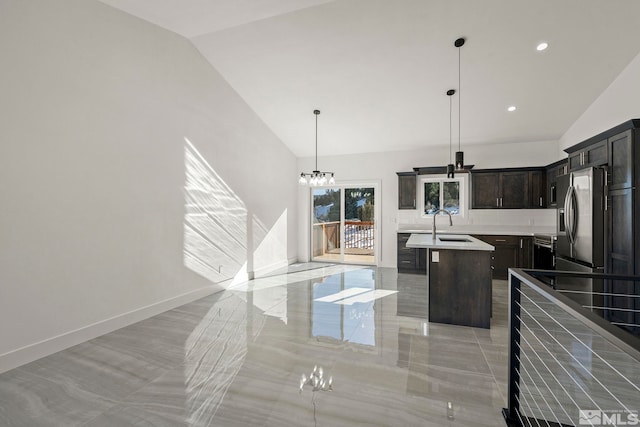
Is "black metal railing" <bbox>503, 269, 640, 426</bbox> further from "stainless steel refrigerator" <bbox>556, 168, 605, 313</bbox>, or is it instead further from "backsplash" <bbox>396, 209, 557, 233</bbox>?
"backsplash" <bbox>396, 209, 557, 233</bbox>

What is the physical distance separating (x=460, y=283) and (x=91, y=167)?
409 centimetres

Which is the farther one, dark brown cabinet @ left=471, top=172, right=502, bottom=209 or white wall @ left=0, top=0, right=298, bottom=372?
dark brown cabinet @ left=471, top=172, right=502, bottom=209

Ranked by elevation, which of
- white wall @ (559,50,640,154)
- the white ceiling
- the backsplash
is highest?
the white ceiling

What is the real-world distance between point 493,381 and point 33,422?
10.1 feet

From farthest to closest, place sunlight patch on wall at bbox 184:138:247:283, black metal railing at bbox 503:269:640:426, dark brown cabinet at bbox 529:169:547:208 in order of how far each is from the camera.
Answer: dark brown cabinet at bbox 529:169:547:208
sunlight patch on wall at bbox 184:138:247:283
black metal railing at bbox 503:269:640:426

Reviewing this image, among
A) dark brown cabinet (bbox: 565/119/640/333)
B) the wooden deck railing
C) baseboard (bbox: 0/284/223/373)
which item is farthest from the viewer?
the wooden deck railing

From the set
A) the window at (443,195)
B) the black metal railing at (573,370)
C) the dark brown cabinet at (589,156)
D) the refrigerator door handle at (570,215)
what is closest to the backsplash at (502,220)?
the window at (443,195)

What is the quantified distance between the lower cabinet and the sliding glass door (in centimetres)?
241

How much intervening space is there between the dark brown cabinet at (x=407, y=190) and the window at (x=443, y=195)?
281mm

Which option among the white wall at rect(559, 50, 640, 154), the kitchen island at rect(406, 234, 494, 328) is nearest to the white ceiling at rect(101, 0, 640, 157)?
the white wall at rect(559, 50, 640, 154)

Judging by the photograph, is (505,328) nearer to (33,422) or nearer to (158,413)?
(158,413)

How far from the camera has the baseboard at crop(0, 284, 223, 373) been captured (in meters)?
2.52

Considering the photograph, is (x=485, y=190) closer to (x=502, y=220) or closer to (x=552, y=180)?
(x=502, y=220)

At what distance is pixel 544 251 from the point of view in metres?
5.09
